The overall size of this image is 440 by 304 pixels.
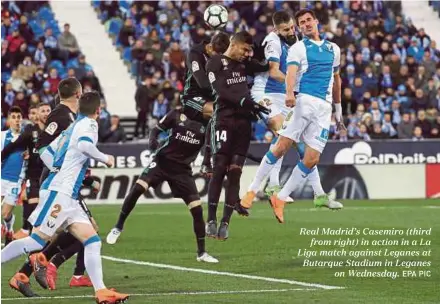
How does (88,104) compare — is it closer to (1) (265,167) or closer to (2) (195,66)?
(2) (195,66)

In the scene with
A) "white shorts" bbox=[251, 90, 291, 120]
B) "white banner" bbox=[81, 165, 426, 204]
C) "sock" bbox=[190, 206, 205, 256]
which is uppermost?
"white shorts" bbox=[251, 90, 291, 120]

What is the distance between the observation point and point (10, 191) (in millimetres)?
18750

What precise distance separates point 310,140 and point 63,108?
332 centimetres

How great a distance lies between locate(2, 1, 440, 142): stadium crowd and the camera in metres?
30.3

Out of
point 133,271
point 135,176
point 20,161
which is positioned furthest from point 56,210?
point 135,176

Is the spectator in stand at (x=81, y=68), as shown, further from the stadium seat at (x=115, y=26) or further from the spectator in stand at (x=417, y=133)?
the spectator in stand at (x=417, y=133)

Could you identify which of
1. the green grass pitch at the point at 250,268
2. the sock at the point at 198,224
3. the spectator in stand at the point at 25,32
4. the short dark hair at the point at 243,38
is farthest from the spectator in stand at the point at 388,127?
the short dark hair at the point at 243,38

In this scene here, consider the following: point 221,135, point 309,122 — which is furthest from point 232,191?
point 309,122

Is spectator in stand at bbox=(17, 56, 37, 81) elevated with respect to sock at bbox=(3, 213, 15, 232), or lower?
elevated

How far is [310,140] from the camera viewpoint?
47.7 ft

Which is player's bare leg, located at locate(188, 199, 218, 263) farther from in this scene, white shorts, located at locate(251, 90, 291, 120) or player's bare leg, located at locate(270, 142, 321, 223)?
white shorts, located at locate(251, 90, 291, 120)

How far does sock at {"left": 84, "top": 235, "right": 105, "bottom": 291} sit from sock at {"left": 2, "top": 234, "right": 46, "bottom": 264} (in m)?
0.49

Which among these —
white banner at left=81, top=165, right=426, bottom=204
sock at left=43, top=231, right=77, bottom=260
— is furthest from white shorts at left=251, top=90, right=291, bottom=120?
white banner at left=81, top=165, right=426, bottom=204

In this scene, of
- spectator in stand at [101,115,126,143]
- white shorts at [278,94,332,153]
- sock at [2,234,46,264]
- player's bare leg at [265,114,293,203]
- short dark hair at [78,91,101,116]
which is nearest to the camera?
short dark hair at [78,91,101,116]
